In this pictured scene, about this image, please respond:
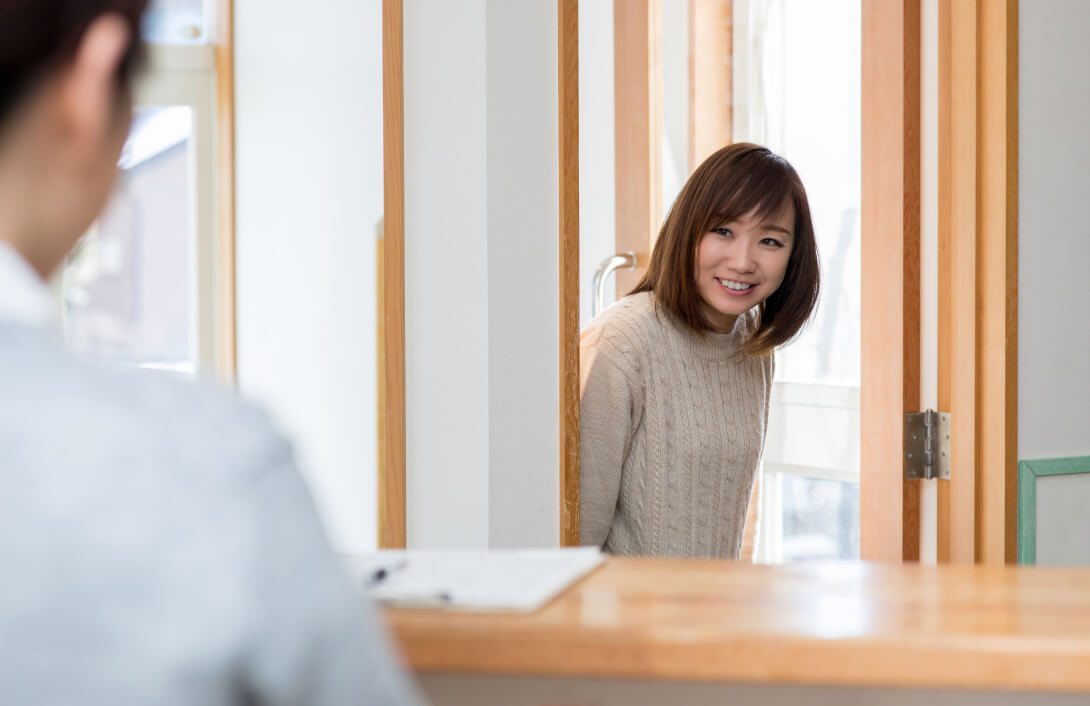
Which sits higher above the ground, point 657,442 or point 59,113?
point 59,113

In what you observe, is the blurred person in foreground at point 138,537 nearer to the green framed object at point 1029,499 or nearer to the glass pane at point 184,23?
the green framed object at point 1029,499

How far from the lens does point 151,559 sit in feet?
1.51

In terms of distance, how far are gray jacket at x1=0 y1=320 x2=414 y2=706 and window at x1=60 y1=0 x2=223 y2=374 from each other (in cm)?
351

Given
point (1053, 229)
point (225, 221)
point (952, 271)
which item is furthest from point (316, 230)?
point (1053, 229)

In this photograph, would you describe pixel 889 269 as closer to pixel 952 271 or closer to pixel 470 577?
pixel 952 271

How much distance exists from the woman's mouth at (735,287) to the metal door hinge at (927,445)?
1.29 feet

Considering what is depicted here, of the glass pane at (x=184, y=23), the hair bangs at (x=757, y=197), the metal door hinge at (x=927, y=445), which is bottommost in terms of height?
the metal door hinge at (x=927, y=445)

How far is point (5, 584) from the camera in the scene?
17.7 inches

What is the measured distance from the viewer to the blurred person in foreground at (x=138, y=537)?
0.45 meters

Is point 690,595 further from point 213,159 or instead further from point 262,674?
point 213,159

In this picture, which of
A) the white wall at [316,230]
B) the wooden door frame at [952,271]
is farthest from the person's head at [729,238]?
the white wall at [316,230]

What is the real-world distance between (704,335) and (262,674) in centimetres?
167

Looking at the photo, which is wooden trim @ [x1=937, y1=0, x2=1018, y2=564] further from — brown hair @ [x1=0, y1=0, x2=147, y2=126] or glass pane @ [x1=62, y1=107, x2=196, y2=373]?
glass pane @ [x1=62, y1=107, x2=196, y2=373]

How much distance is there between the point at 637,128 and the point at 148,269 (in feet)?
7.91
